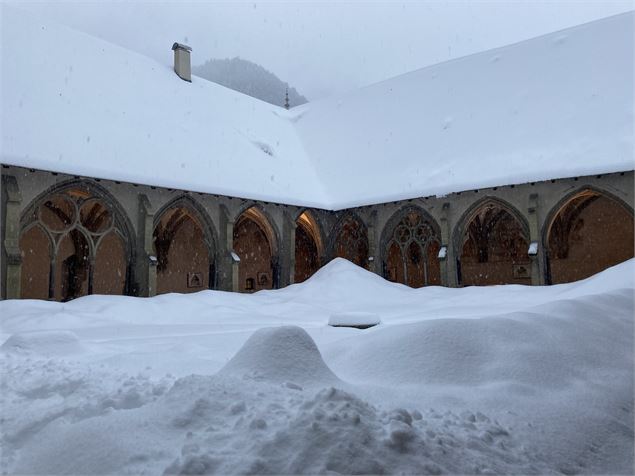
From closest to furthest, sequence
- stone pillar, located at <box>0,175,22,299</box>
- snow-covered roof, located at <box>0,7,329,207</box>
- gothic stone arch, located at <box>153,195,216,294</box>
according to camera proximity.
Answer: stone pillar, located at <box>0,175,22,299</box> < snow-covered roof, located at <box>0,7,329,207</box> < gothic stone arch, located at <box>153,195,216,294</box>

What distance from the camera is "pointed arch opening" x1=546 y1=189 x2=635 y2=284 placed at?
22.6 m

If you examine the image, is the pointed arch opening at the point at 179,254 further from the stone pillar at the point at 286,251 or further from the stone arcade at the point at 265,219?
the stone pillar at the point at 286,251

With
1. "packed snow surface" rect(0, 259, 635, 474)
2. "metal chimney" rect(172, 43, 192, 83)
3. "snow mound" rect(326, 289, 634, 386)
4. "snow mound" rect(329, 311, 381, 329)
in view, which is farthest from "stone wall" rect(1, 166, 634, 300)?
"snow mound" rect(326, 289, 634, 386)

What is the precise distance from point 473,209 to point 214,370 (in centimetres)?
1684

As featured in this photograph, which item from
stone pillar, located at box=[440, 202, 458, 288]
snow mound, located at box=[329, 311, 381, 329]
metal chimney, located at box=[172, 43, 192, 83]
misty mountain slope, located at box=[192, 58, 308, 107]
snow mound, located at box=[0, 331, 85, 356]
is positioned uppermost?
misty mountain slope, located at box=[192, 58, 308, 107]

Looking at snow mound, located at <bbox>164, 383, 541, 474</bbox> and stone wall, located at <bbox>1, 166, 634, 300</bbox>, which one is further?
stone wall, located at <bbox>1, 166, 634, 300</bbox>

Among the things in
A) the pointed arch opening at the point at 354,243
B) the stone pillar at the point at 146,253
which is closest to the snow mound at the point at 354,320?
the stone pillar at the point at 146,253

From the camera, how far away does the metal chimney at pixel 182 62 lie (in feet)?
78.4

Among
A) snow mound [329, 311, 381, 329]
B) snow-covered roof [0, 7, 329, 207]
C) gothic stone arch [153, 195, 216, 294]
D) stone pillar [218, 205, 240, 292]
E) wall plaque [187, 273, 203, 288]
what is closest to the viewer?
snow mound [329, 311, 381, 329]

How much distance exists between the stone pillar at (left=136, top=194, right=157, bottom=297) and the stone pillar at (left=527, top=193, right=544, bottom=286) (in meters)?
14.1

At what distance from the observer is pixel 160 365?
598cm

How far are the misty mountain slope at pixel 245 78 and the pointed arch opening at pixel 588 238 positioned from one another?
335ft

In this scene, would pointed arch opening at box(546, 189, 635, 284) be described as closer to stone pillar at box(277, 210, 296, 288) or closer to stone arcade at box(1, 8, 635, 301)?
stone arcade at box(1, 8, 635, 301)

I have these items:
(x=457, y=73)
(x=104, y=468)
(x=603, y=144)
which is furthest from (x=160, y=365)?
(x=457, y=73)
